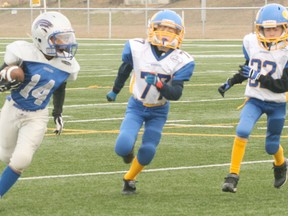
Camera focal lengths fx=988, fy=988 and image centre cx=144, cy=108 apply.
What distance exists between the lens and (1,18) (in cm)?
5191

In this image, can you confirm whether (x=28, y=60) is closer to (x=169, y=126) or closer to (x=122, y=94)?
(x=169, y=126)

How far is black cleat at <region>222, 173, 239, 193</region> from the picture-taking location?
27.3 feet

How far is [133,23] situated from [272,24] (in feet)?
129

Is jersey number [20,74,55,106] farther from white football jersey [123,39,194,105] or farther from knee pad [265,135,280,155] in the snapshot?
knee pad [265,135,280,155]

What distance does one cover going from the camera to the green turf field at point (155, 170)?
26.2ft

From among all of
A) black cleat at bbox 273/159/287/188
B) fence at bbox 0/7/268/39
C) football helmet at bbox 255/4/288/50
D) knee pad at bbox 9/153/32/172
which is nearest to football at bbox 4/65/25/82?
knee pad at bbox 9/153/32/172

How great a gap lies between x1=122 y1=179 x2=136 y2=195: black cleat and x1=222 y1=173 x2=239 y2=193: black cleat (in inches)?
32.0

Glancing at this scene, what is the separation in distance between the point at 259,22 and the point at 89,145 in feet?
11.2

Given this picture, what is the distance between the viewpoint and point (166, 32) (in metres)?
8.53

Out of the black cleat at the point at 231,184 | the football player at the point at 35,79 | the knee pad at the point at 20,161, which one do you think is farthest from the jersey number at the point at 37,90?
the black cleat at the point at 231,184

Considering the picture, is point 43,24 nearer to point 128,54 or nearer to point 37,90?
point 37,90

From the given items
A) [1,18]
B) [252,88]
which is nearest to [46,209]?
[252,88]

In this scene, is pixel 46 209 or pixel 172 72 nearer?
pixel 46 209

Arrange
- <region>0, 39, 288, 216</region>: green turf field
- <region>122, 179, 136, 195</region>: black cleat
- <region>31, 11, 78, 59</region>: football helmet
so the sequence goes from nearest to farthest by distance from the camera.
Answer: <region>0, 39, 288, 216</region>: green turf field < <region>31, 11, 78, 59</region>: football helmet < <region>122, 179, 136, 195</region>: black cleat
